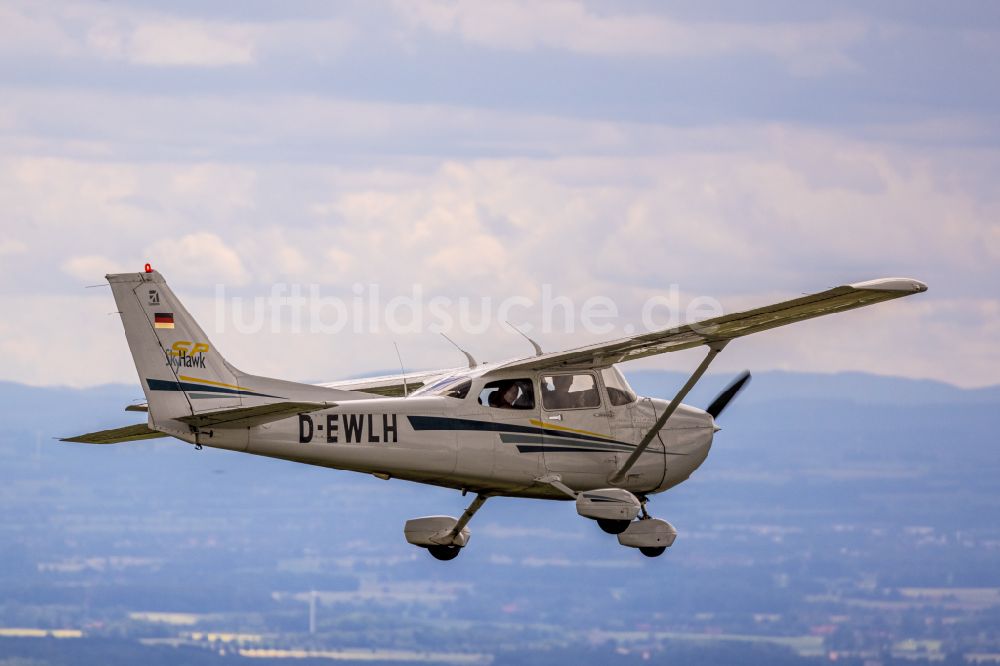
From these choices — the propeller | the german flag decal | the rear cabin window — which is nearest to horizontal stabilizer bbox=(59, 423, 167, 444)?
the german flag decal

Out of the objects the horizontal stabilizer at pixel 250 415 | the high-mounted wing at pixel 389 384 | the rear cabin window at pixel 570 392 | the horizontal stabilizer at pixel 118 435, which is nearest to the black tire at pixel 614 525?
the rear cabin window at pixel 570 392

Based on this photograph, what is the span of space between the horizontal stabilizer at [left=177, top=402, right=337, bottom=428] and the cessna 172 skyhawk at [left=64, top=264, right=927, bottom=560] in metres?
0.02

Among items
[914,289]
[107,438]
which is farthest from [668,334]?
[107,438]

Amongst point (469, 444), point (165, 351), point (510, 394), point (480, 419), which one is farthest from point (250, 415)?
point (510, 394)

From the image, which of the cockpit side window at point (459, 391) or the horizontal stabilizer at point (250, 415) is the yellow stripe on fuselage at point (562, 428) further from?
the horizontal stabilizer at point (250, 415)

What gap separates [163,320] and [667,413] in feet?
23.1

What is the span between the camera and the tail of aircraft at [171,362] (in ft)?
79.8

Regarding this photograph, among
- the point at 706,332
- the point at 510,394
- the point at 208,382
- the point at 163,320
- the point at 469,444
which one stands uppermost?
the point at 706,332

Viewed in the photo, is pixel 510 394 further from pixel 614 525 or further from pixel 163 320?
pixel 163 320

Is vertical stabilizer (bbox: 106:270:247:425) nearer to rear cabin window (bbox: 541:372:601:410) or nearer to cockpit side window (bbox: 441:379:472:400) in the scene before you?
cockpit side window (bbox: 441:379:472:400)

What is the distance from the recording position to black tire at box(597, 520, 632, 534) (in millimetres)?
26406

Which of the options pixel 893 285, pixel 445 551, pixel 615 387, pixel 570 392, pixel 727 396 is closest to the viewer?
pixel 893 285

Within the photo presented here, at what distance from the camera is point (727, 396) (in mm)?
29547

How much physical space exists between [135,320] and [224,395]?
4.64 ft
